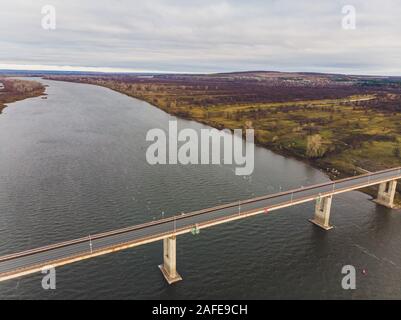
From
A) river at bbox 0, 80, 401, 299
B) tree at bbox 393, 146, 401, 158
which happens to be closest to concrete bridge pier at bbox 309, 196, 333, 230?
river at bbox 0, 80, 401, 299

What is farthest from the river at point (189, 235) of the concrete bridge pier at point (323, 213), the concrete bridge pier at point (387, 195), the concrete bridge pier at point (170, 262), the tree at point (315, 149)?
the tree at point (315, 149)

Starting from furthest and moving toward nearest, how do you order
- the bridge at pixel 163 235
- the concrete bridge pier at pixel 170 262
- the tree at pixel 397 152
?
1. the tree at pixel 397 152
2. the concrete bridge pier at pixel 170 262
3. the bridge at pixel 163 235

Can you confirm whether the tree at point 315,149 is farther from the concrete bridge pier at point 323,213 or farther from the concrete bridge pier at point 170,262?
the concrete bridge pier at point 170,262

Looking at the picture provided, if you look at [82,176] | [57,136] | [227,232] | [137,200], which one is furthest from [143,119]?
[227,232]

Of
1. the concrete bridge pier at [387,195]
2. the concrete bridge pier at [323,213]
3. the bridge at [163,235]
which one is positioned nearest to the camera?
the bridge at [163,235]

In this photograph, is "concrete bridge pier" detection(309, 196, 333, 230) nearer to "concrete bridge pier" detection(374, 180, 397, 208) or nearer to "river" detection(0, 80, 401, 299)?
"river" detection(0, 80, 401, 299)

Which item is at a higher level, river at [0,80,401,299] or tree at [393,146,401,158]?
tree at [393,146,401,158]
